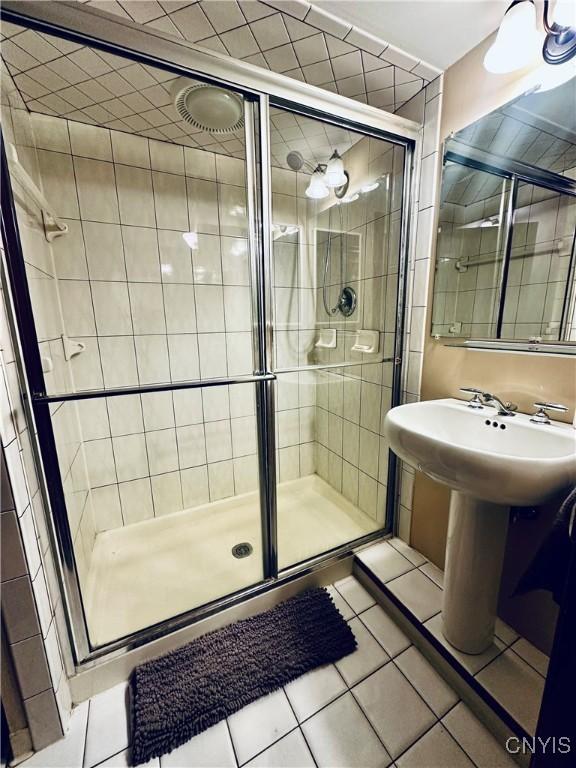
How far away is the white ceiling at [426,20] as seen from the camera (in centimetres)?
90

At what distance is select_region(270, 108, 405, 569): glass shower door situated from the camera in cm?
147

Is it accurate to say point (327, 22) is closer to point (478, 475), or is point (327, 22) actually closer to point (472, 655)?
point (478, 475)

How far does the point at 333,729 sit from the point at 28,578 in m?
0.98

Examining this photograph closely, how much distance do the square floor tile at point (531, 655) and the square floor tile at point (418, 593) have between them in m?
0.25

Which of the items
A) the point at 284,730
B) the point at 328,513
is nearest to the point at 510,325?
the point at 328,513

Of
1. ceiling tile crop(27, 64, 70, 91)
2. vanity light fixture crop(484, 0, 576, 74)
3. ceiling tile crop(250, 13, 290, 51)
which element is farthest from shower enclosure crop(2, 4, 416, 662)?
vanity light fixture crop(484, 0, 576, 74)

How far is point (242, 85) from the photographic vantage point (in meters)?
0.99

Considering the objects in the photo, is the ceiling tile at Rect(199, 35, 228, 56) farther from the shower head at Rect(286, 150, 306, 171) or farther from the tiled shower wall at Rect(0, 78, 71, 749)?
the tiled shower wall at Rect(0, 78, 71, 749)

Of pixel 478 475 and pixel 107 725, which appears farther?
pixel 107 725

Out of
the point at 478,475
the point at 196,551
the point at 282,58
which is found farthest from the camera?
the point at 196,551

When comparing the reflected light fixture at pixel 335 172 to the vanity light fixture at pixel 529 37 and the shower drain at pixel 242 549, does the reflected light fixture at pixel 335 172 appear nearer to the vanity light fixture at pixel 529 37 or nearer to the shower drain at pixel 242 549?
the vanity light fixture at pixel 529 37

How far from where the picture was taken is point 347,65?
1099 millimetres

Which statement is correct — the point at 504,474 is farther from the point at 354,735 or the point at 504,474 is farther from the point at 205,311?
the point at 205,311

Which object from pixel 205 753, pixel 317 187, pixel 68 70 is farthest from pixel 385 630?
pixel 68 70
